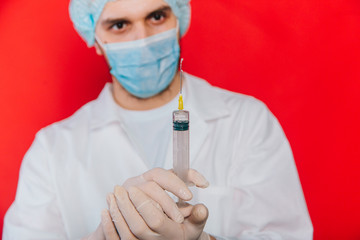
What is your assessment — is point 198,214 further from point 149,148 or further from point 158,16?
point 158,16

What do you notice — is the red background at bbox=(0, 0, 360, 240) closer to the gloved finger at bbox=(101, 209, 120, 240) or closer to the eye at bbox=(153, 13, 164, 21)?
the eye at bbox=(153, 13, 164, 21)

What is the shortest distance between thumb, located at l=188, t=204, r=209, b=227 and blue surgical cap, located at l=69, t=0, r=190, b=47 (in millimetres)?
564

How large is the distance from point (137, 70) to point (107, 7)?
0.18 meters

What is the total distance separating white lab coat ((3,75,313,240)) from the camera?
109 cm

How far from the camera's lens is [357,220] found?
1220mm

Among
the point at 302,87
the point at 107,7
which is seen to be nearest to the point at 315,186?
the point at 302,87

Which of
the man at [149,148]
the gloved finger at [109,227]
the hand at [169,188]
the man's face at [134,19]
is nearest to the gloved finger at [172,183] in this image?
the hand at [169,188]

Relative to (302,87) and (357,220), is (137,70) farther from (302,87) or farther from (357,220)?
(357,220)

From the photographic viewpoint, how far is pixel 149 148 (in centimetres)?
118

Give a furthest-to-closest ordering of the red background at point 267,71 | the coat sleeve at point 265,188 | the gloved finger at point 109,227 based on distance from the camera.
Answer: the red background at point 267,71 → the coat sleeve at point 265,188 → the gloved finger at point 109,227

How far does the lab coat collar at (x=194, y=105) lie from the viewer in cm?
119

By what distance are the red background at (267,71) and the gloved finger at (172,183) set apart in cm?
50

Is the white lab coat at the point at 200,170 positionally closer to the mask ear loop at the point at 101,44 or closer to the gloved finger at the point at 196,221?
the mask ear loop at the point at 101,44

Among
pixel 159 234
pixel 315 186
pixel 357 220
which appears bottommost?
pixel 357 220
